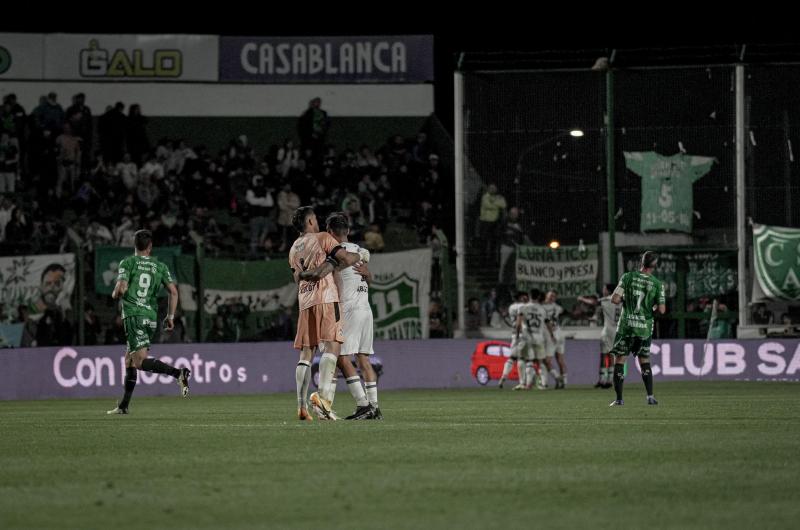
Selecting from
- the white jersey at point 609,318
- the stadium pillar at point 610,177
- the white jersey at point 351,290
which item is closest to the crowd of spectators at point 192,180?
the stadium pillar at point 610,177

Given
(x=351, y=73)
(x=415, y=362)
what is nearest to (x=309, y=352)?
(x=415, y=362)

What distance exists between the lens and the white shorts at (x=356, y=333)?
16000 mm

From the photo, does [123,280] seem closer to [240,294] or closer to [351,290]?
[351,290]

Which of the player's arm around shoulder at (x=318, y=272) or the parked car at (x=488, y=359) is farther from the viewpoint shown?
the parked car at (x=488, y=359)

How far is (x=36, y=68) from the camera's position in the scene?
41.2 m

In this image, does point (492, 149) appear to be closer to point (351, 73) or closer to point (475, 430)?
point (351, 73)

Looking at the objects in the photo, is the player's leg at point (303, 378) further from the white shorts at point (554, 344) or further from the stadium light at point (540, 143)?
the stadium light at point (540, 143)

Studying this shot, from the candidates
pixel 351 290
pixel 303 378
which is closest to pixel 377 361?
pixel 303 378

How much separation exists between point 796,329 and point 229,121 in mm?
18467

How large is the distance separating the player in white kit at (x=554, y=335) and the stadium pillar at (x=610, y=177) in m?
1.52

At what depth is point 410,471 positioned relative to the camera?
966cm

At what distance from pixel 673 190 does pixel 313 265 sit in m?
17.5

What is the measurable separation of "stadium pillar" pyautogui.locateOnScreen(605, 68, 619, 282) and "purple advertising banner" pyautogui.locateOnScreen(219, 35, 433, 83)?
35.5 ft

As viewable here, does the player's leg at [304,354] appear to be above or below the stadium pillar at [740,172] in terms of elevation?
below
